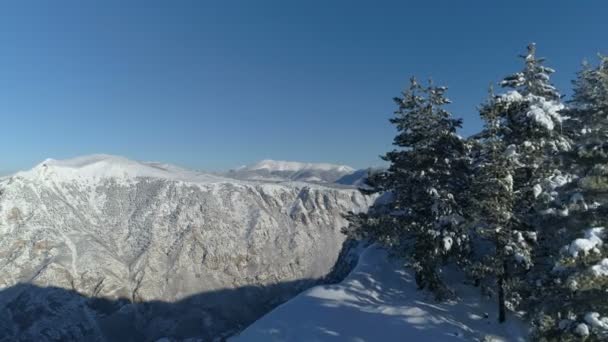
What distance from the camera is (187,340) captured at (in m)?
103

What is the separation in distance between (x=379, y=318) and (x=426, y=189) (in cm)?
690

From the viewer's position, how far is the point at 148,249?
124 m

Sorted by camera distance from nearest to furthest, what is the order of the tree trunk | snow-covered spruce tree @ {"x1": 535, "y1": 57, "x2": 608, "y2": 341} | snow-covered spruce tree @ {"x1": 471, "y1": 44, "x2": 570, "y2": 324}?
snow-covered spruce tree @ {"x1": 535, "y1": 57, "x2": 608, "y2": 341} < snow-covered spruce tree @ {"x1": 471, "y1": 44, "x2": 570, "y2": 324} < the tree trunk

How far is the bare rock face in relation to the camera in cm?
10312

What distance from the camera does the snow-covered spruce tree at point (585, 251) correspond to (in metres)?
11.3

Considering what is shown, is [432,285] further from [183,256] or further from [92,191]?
[92,191]

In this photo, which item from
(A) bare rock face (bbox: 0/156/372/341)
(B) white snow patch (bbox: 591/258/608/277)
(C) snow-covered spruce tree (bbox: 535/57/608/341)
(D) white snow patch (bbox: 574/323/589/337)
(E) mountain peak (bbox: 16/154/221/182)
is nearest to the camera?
(B) white snow patch (bbox: 591/258/608/277)

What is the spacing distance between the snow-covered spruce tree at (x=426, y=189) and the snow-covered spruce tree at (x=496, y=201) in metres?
1.71

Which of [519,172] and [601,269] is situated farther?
[519,172]

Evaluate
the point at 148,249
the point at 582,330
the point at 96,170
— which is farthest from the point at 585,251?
the point at 96,170

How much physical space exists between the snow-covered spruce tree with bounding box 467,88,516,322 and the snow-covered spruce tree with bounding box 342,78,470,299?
171 centimetres

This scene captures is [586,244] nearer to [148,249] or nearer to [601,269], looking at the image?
[601,269]

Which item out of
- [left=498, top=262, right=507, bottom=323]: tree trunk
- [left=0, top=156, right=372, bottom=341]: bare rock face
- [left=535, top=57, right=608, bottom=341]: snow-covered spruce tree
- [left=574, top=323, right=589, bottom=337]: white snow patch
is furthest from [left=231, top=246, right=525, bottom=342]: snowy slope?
[left=0, top=156, right=372, bottom=341]: bare rock face

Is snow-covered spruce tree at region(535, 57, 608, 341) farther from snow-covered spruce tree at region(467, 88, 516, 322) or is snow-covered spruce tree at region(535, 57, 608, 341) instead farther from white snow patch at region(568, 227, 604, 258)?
snow-covered spruce tree at region(467, 88, 516, 322)
